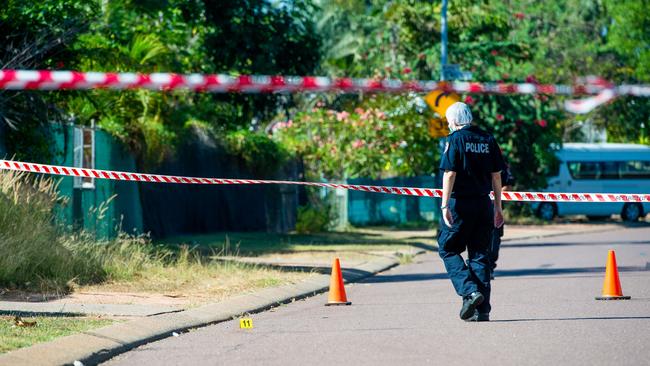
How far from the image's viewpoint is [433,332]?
360 inches

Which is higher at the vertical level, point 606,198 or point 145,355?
point 606,198

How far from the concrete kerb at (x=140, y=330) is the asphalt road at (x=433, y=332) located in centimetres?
15

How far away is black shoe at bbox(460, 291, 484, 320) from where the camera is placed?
9.40 metres

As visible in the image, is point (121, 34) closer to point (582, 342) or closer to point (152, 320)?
point (152, 320)

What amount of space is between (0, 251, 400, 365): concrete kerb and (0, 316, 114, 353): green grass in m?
0.13

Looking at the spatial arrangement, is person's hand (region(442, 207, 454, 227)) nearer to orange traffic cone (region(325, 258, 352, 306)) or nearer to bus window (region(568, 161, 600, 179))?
orange traffic cone (region(325, 258, 352, 306))

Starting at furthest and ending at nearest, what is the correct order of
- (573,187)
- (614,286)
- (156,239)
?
1. (573,187)
2. (156,239)
3. (614,286)

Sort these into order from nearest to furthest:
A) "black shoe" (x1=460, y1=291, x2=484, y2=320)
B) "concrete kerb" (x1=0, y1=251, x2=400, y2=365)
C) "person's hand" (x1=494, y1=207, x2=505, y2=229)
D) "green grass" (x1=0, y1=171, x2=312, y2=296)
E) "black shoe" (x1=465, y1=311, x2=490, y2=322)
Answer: "concrete kerb" (x1=0, y1=251, x2=400, y2=365)
"black shoe" (x1=460, y1=291, x2=484, y2=320)
"black shoe" (x1=465, y1=311, x2=490, y2=322)
"person's hand" (x1=494, y1=207, x2=505, y2=229)
"green grass" (x1=0, y1=171, x2=312, y2=296)

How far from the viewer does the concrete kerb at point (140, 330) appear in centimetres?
780

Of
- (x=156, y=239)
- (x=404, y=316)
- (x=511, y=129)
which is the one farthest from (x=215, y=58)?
(x=404, y=316)

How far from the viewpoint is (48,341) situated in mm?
8297

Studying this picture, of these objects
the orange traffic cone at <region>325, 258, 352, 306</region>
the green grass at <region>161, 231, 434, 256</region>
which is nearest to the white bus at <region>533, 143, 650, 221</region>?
the green grass at <region>161, 231, 434, 256</region>

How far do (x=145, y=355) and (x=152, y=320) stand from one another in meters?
1.40

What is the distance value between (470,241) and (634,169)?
98.8 ft
